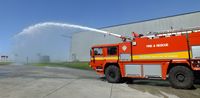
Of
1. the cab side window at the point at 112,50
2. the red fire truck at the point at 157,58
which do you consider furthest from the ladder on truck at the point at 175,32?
the cab side window at the point at 112,50

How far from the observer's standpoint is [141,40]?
14.3 m

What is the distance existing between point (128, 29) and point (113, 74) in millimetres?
40576

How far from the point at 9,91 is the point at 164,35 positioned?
8405 mm

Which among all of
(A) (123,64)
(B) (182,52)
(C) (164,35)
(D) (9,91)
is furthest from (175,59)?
(D) (9,91)

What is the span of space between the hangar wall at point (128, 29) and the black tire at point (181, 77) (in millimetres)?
31327

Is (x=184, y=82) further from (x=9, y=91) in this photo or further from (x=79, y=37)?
(x=79, y=37)

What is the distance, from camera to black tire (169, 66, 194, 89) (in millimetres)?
12250

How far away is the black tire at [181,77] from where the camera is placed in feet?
40.2

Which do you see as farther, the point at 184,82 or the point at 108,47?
the point at 108,47

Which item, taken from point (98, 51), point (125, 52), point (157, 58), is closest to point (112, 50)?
point (125, 52)

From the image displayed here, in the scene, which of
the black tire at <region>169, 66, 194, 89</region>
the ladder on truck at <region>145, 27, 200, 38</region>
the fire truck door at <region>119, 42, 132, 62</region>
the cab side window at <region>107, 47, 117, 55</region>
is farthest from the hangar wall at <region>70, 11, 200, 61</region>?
the black tire at <region>169, 66, 194, 89</region>

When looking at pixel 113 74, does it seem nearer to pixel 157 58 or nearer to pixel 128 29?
pixel 157 58

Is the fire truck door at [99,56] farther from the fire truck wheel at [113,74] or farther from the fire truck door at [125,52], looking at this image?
the fire truck door at [125,52]

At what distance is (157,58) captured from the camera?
13523 millimetres
